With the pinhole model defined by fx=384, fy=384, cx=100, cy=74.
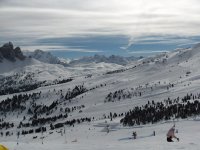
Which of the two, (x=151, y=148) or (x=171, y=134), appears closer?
(x=151, y=148)

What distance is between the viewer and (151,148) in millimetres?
47688

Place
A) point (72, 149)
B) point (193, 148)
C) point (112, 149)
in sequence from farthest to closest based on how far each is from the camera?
point (72, 149) → point (112, 149) → point (193, 148)

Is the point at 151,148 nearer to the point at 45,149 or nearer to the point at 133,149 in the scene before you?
the point at 133,149

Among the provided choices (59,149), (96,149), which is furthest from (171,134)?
(59,149)

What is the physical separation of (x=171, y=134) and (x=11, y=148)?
890 inches

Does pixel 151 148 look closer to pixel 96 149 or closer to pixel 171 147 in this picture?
pixel 171 147

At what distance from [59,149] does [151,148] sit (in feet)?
45.4

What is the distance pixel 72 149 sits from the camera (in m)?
53.2

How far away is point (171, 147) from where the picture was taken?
4694 cm

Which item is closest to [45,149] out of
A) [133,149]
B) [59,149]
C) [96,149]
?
[59,149]

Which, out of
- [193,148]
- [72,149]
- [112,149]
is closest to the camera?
Result: [193,148]

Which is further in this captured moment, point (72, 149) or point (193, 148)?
point (72, 149)

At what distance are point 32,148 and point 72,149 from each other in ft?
20.2

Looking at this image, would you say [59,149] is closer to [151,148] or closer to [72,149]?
[72,149]
